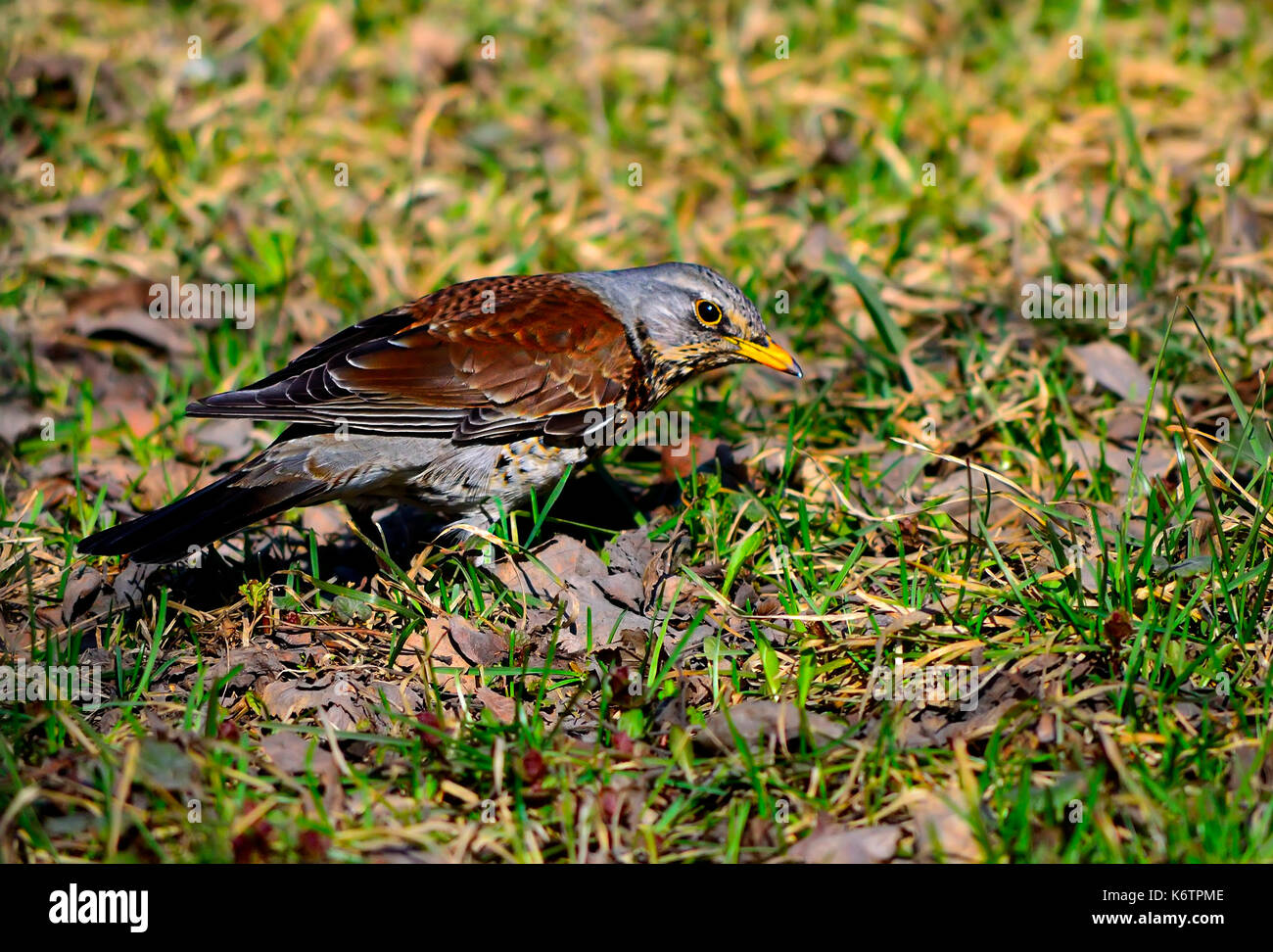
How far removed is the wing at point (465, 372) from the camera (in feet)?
16.0

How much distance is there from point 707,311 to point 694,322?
0.07 m

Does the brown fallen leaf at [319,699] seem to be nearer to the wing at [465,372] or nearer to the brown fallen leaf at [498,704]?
the brown fallen leaf at [498,704]

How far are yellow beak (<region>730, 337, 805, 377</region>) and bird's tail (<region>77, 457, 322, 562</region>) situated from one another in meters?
1.87

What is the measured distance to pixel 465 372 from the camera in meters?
5.04

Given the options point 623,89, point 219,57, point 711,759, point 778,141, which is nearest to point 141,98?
point 219,57

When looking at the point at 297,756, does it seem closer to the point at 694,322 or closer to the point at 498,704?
the point at 498,704

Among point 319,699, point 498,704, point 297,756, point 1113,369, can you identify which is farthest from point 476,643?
point 1113,369

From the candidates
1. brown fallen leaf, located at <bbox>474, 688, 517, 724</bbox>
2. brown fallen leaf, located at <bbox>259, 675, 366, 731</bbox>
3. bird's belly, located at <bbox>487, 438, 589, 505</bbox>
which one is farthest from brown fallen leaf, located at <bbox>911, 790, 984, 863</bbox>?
bird's belly, located at <bbox>487, 438, 589, 505</bbox>

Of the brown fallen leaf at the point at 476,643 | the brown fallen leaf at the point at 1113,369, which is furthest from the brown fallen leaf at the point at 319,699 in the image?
the brown fallen leaf at the point at 1113,369

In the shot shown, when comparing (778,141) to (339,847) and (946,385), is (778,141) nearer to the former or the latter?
(946,385)

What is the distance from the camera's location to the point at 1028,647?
4008 millimetres

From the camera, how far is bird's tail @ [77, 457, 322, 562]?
4449mm

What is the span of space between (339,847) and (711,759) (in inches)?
43.8

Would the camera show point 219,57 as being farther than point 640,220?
Yes
